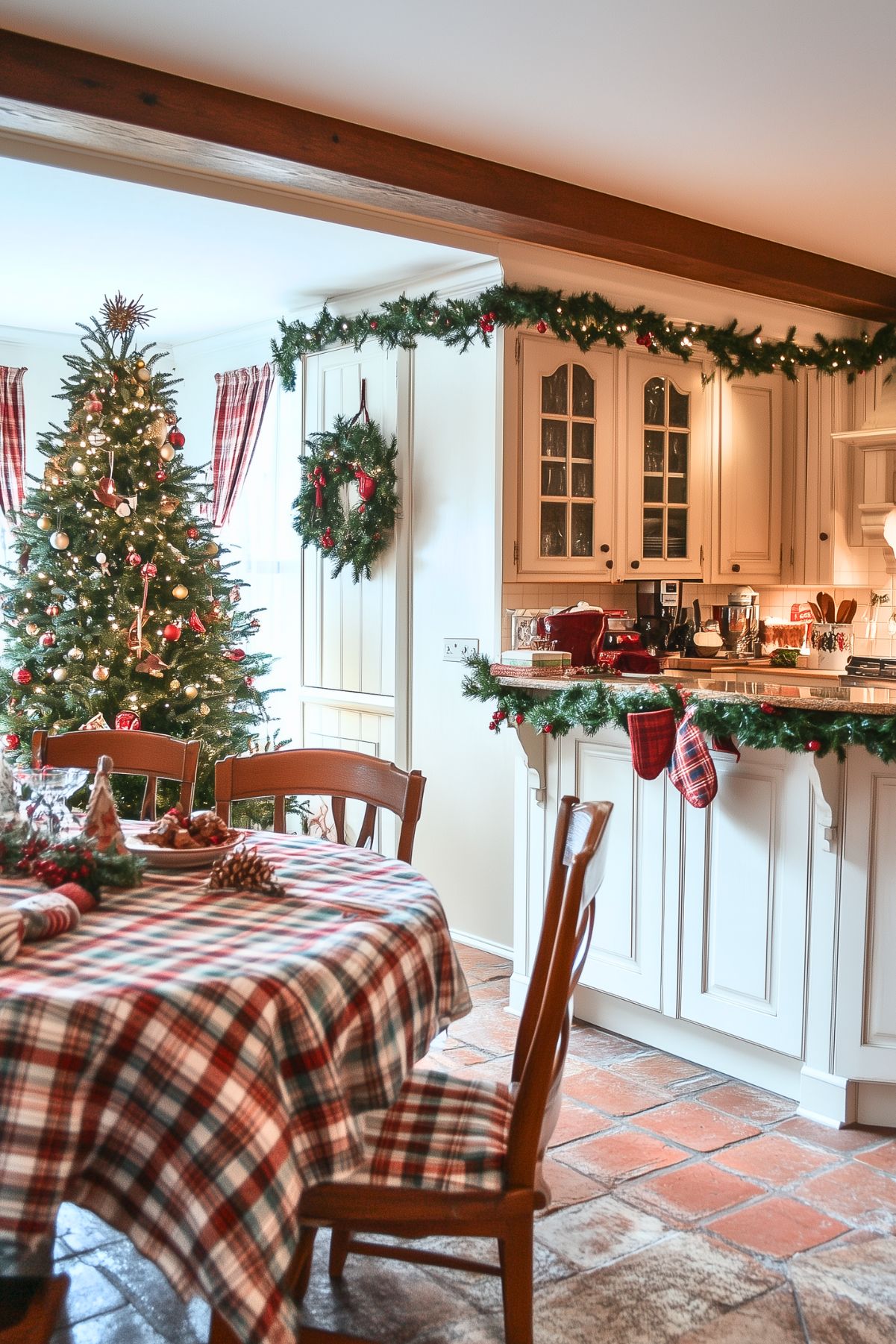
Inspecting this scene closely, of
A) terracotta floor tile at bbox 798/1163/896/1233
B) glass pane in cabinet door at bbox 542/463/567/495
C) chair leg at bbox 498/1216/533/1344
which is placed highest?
glass pane in cabinet door at bbox 542/463/567/495

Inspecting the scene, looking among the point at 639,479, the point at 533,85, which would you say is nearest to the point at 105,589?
the point at 639,479

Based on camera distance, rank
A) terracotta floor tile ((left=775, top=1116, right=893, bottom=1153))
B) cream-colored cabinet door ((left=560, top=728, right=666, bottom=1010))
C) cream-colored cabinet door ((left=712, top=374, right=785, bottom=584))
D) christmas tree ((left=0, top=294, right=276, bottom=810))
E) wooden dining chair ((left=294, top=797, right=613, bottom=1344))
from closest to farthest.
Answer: wooden dining chair ((left=294, top=797, right=613, bottom=1344)), terracotta floor tile ((left=775, top=1116, right=893, bottom=1153)), cream-colored cabinet door ((left=560, top=728, right=666, bottom=1010)), christmas tree ((left=0, top=294, right=276, bottom=810)), cream-colored cabinet door ((left=712, top=374, right=785, bottom=584))

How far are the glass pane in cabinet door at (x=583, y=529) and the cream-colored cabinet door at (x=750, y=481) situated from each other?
0.82m

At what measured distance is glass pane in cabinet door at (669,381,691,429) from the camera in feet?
16.6

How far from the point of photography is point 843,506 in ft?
18.6

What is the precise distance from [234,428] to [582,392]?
7.45ft

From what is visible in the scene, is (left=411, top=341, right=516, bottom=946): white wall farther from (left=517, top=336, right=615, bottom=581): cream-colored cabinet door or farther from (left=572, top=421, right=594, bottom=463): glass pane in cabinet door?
(left=572, top=421, right=594, bottom=463): glass pane in cabinet door

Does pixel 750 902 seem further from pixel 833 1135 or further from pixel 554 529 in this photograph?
pixel 554 529

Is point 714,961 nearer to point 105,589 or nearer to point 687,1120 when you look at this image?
point 687,1120

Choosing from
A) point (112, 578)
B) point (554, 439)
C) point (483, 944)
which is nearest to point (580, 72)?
point (554, 439)

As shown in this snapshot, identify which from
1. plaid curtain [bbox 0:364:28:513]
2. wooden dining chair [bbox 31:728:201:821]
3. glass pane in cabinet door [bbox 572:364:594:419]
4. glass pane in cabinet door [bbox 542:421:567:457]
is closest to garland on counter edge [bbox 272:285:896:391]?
glass pane in cabinet door [bbox 572:364:594:419]

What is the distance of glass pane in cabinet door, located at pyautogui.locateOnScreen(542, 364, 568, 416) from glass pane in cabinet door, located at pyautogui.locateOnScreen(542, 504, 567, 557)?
1.21ft

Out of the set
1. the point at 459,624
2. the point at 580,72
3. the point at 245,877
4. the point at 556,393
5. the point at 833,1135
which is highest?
the point at 580,72

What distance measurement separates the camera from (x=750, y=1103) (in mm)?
3223
